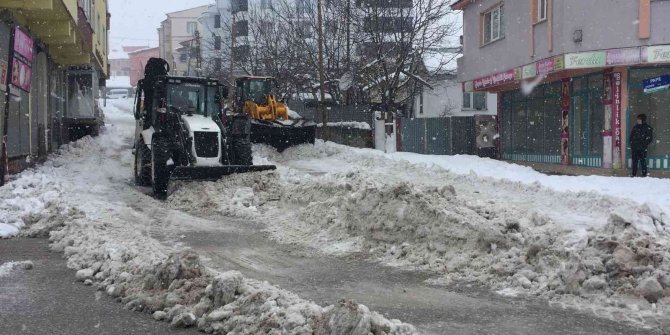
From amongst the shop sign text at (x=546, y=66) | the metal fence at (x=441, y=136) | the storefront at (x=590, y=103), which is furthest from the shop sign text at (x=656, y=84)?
the metal fence at (x=441, y=136)

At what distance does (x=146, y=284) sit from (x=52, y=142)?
18477 mm

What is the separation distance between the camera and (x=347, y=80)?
110 feet

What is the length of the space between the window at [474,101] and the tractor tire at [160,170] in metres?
29.7

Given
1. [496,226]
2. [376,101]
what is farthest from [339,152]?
[496,226]

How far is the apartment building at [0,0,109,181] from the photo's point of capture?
14117 millimetres

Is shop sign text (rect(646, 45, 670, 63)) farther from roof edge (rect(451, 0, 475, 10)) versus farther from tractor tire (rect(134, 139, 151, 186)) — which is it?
tractor tire (rect(134, 139, 151, 186))

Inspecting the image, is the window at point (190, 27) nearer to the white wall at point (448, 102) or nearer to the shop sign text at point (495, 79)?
the white wall at point (448, 102)

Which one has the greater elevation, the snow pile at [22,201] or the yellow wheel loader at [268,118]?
Answer: the yellow wheel loader at [268,118]

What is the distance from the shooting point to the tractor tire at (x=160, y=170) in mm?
14008

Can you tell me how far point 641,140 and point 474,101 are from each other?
2526cm

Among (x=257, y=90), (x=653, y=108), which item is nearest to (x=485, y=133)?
(x=653, y=108)

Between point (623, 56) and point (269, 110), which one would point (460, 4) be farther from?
point (623, 56)

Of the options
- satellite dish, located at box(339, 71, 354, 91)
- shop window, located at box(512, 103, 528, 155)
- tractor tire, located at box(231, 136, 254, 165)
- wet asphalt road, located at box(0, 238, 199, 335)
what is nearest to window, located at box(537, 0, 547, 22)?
shop window, located at box(512, 103, 528, 155)

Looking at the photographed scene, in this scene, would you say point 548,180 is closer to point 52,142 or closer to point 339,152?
point 339,152
